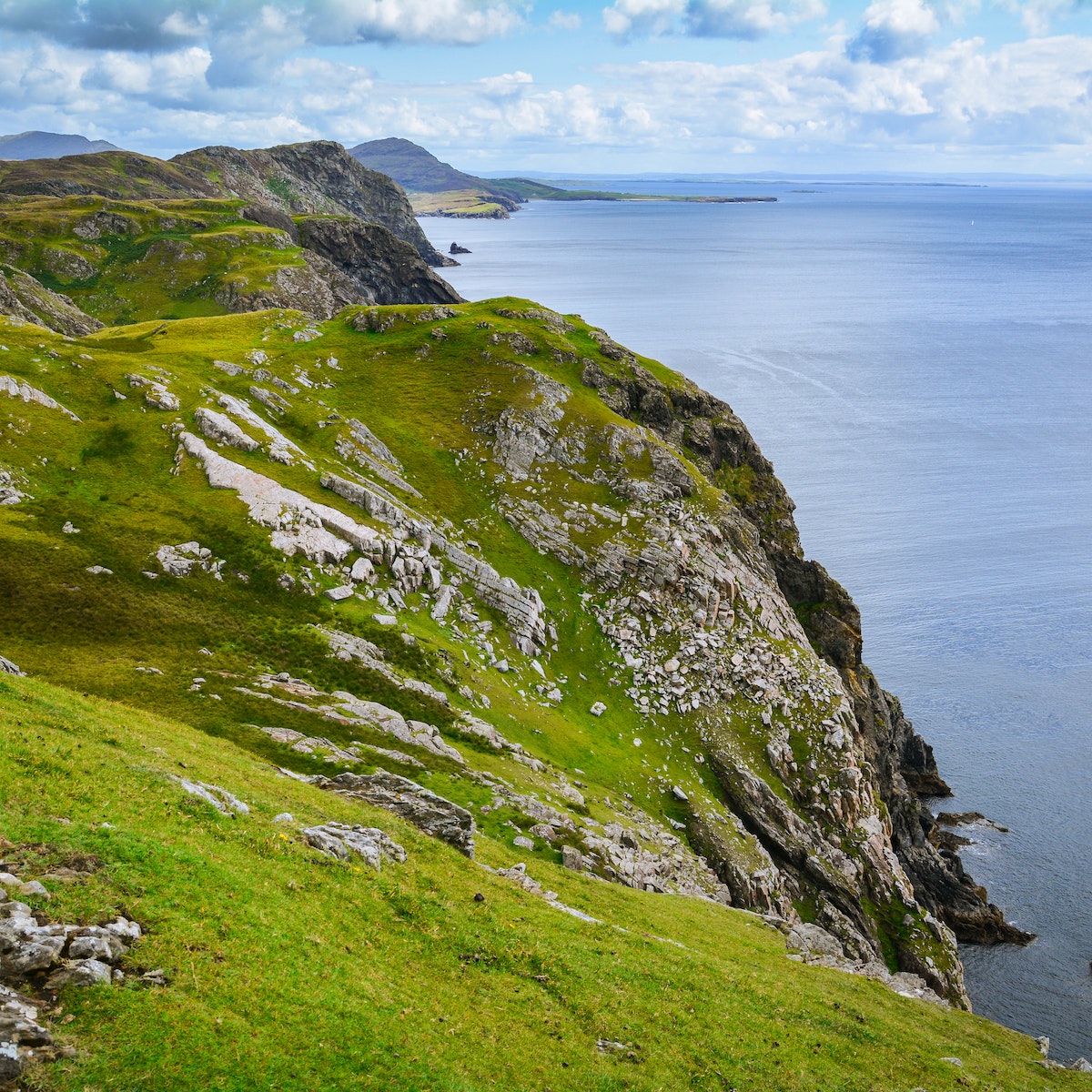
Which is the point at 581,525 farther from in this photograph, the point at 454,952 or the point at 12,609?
the point at 454,952

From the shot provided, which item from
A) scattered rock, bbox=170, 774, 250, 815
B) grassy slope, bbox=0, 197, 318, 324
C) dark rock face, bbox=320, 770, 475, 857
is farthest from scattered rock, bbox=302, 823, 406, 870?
grassy slope, bbox=0, 197, 318, 324

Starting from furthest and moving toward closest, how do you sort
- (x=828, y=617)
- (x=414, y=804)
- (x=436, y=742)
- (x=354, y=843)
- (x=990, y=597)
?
(x=990, y=597)
(x=828, y=617)
(x=436, y=742)
(x=414, y=804)
(x=354, y=843)

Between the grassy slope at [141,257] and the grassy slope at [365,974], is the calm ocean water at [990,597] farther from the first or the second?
the grassy slope at [141,257]

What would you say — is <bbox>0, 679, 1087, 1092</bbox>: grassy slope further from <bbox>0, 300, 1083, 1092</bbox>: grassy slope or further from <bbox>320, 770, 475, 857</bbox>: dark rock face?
<bbox>320, 770, 475, 857</bbox>: dark rock face

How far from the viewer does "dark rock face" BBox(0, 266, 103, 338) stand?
101688mm

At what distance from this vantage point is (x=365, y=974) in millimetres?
22266

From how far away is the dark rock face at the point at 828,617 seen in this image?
2803 inches

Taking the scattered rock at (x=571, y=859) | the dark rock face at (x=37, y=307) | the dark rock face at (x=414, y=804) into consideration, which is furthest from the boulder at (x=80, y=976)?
the dark rock face at (x=37, y=307)

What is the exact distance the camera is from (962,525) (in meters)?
134

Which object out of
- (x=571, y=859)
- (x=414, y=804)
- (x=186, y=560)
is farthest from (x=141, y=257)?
(x=571, y=859)

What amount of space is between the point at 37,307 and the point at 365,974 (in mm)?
115410

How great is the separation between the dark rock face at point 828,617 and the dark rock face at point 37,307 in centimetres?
7114

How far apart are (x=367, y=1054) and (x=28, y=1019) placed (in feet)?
23.8

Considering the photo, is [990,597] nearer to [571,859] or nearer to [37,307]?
[571,859]
